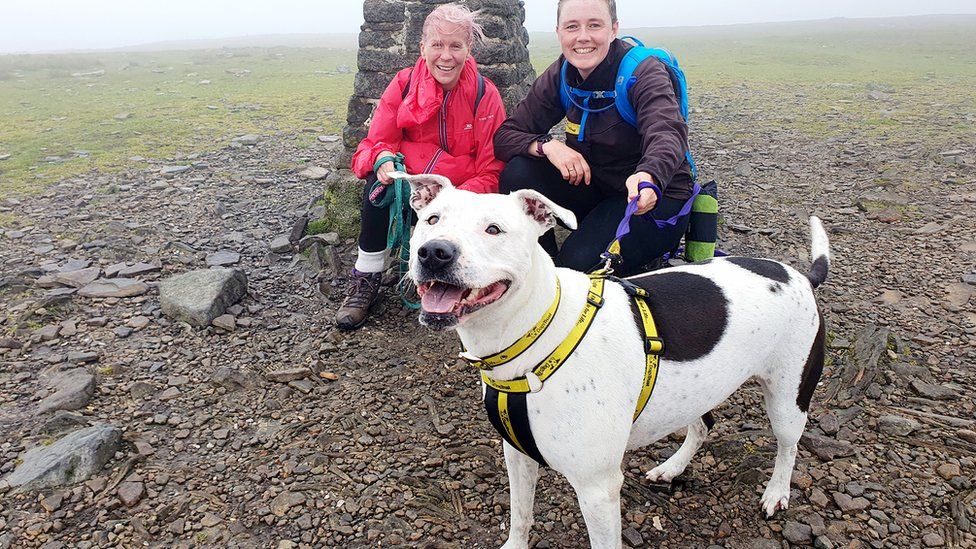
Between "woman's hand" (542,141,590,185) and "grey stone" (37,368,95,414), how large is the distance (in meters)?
3.92

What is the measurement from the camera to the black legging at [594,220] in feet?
14.5

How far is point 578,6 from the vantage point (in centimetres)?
417

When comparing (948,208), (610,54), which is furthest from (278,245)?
(948,208)

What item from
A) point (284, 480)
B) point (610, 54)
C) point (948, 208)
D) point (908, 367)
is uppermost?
point (610, 54)

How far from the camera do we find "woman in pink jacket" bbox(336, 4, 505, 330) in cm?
511

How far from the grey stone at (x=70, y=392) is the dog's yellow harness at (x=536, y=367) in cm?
340

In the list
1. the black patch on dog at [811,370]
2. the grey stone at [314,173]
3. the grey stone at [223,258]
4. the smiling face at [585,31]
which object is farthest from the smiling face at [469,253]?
the grey stone at [314,173]

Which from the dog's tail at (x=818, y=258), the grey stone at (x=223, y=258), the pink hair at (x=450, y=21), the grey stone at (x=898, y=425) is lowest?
the grey stone at (x=223, y=258)

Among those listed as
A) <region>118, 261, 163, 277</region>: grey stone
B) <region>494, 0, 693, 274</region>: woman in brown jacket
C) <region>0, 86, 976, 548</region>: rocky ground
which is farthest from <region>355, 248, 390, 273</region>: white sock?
<region>118, 261, 163, 277</region>: grey stone

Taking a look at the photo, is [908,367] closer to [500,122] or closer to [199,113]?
[500,122]

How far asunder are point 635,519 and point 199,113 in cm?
1579

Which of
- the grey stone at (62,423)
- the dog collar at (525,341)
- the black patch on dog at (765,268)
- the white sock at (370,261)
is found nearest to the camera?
the dog collar at (525,341)

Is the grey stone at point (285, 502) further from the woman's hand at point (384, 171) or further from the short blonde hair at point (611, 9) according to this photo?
the short blonde hair at point (611, 9)

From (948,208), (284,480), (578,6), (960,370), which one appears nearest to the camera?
(284,480)
